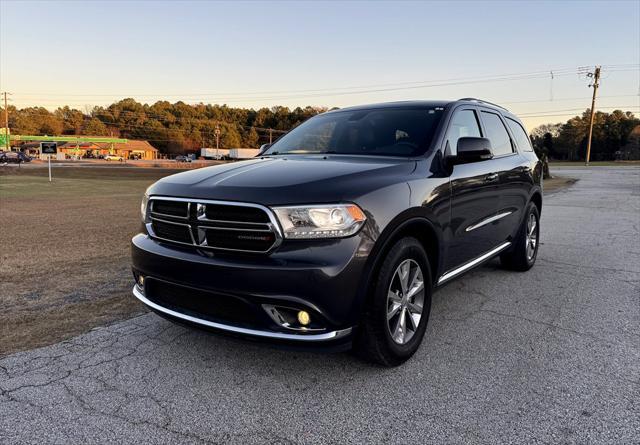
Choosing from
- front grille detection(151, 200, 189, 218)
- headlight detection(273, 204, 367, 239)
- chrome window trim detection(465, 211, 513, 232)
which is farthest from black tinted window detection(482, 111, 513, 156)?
front grille detection(151, 200, 189, 218)

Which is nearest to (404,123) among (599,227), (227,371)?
(227,371)

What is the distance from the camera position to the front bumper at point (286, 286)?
2621 millimetres

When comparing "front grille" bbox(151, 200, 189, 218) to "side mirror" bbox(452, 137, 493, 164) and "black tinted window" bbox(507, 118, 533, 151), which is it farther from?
"black tinted window" bbox(507, 118, 533, 151)

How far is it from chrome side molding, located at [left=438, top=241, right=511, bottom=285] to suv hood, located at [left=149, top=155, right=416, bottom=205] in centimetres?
101

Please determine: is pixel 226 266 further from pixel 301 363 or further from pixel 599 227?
pixel 599 227

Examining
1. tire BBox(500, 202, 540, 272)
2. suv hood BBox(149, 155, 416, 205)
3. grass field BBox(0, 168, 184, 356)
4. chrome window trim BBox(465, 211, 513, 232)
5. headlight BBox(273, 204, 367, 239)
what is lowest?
grass field BBox(0, 168, 184, 356)

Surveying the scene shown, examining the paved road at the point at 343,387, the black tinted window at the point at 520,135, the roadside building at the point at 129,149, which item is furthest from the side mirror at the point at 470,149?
the roadside building at the point at 129,149

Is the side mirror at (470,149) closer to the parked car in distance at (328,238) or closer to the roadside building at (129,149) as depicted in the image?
the parked car in distance at (328,238)

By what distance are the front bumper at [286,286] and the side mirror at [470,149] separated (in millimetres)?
1443

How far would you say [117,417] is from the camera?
8.48 ft

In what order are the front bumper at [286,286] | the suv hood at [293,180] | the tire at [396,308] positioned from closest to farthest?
the front bumper at [286,286] → the suv hood at [293,180] → the tire at [396,308]

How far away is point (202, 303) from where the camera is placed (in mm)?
2912

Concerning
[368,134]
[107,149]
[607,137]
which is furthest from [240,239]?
[107,149]

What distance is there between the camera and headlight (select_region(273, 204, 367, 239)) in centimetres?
268
